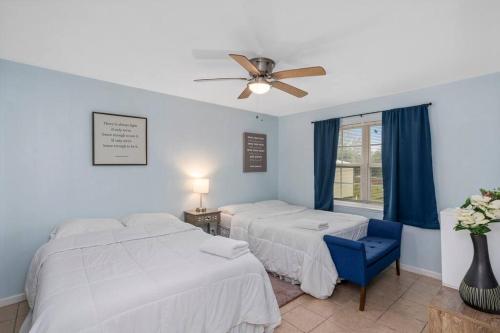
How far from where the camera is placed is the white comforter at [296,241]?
2.79m

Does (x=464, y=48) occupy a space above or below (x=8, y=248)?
above

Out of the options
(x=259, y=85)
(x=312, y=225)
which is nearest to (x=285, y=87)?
(x=259, y=85)

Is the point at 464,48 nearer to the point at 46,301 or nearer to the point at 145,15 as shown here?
the point at 145,15

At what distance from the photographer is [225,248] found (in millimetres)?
→ 2152

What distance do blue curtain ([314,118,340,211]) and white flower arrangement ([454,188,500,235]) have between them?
2953mm

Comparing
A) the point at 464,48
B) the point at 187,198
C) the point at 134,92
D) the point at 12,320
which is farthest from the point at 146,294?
→ the point at 464,48

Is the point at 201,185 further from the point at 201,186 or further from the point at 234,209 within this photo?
the point at 234,209

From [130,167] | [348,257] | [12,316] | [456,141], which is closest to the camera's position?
[12,316]

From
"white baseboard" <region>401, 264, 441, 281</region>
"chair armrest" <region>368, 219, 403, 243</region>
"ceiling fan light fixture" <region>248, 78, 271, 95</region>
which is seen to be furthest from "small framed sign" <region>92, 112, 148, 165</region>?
"white baseboard" <region>401, 264, 441, 281</region>

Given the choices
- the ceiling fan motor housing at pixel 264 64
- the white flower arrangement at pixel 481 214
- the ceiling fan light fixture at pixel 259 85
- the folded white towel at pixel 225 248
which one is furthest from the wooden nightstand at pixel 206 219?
the white flower arrangement at pixel 481 214

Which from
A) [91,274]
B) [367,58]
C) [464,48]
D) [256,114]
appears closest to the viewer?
[91,274]

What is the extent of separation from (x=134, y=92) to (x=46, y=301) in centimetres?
267

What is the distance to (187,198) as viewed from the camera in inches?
155

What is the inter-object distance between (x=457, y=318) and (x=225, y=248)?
1522 millimetres
